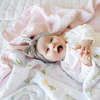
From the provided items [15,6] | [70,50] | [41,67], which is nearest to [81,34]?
[70,50]

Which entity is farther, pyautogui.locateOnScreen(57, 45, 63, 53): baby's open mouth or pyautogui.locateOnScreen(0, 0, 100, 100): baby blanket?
pyautogui.locateOnScreen(57, 45, 63, 53): baby's open mouth

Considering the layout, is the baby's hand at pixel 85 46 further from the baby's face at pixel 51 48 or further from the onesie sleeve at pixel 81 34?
the baby's face at pixel 51 48

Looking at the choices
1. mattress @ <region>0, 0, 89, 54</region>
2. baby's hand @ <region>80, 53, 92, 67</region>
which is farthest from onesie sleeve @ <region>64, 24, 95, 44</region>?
mattress @ <region>0, 0, 89, 54</region>

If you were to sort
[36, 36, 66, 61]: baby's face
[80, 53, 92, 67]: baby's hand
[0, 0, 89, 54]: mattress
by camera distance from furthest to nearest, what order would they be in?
[0, 0, 89, 54]: mattress → [36, 36, 66, 61]: baby's face → [80, 53, 92, 67]: baby's hand

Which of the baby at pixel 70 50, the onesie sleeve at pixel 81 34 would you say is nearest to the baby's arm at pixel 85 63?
the baby at pixel 70 50

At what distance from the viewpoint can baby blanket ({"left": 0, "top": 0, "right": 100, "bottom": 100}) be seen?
0.74m

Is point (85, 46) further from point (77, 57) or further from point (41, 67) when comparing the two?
point (41, 67)

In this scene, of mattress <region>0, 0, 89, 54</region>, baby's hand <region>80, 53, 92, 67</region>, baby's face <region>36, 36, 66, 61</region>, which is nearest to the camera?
baby's hand <region>80, 53, 92, 67</region>

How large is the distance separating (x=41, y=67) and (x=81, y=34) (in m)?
0.38

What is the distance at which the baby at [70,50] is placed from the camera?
724 millimetres

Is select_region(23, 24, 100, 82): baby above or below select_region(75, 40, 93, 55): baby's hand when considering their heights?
below

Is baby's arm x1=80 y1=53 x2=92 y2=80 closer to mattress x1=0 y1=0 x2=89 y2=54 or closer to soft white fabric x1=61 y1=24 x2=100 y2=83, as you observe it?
soft white fabric x1=61 y1=24 x2=100 y2=83

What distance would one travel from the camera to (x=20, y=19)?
110cm

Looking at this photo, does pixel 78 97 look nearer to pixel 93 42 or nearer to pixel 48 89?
pixel 48 89
